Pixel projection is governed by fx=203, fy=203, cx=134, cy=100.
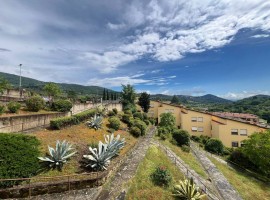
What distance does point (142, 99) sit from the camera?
5469cm

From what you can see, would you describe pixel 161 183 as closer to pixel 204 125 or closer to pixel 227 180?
pixel 227 180

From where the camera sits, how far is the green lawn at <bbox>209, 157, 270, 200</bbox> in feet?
58.0

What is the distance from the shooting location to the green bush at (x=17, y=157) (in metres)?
9.67

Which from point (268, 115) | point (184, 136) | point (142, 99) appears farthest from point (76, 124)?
point (268, 115)

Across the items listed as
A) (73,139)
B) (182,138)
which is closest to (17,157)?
(73,139)

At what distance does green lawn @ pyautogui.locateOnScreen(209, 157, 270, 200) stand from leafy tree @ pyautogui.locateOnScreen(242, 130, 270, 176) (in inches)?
88.5

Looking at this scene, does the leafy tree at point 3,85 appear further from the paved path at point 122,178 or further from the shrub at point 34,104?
the paved path at point 122,178

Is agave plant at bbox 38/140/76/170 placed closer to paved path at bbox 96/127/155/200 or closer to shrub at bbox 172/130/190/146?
paved path at bbox 96/127/155/200

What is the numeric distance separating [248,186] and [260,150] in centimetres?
607

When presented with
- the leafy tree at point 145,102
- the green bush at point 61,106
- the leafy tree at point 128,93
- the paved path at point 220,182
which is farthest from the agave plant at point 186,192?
the leafy tree at point 145,102

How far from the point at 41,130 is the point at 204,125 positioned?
34.1 metres

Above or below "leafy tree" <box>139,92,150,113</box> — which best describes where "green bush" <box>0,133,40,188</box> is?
below

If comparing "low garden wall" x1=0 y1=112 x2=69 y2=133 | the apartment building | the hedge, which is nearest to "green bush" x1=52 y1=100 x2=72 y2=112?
the hedge

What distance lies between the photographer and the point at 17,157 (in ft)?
33.3
